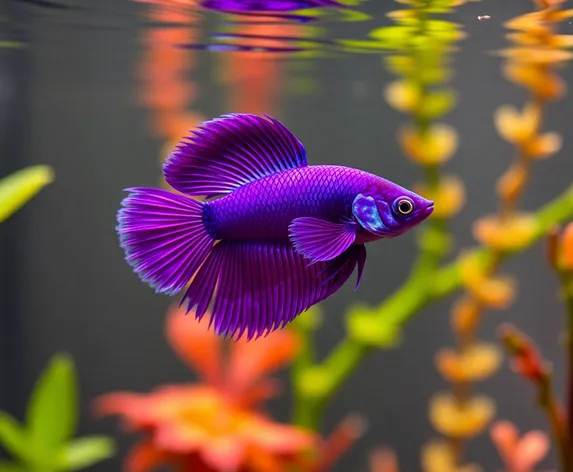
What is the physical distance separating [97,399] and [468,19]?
10.5ft

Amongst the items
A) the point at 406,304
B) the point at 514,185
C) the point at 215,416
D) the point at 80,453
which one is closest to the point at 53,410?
the point at 80,453

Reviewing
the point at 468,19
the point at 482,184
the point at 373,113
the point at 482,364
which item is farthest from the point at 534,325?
the point at 468,19

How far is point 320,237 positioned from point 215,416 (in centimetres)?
206

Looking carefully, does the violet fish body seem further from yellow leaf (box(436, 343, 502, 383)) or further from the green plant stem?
yellow leaf (box(436, 343, 502, 383))

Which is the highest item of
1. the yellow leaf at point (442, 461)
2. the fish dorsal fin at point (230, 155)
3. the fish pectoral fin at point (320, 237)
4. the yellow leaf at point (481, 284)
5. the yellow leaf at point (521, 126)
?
the fish dorsal fin at point (230, 155)

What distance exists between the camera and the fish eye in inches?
28.3

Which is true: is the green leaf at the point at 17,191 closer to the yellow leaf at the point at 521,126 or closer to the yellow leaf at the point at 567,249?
the yellow leaf at the point at 567,249

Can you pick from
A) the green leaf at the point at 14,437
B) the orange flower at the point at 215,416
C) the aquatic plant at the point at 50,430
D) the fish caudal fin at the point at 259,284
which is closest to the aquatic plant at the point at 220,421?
→ the orange flower at the point at 215,416

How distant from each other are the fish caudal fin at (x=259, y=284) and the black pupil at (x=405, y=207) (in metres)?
0.07

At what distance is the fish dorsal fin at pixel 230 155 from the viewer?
761mm

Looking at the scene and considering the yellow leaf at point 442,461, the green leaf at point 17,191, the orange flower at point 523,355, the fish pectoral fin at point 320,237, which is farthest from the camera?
the yellow leaf at point 442,461


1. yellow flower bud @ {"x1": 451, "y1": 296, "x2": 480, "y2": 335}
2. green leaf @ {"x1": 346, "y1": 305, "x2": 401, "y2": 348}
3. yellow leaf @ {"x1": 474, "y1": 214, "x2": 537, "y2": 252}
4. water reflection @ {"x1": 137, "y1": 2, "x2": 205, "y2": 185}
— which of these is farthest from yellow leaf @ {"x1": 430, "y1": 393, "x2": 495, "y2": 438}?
water reflection @ {"x1": 137, "y1": 2, "x2": 205, "y2": 185}

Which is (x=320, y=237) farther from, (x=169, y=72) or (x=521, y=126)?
(x=169, y=72)

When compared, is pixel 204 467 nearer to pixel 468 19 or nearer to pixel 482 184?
pixel 468 19
